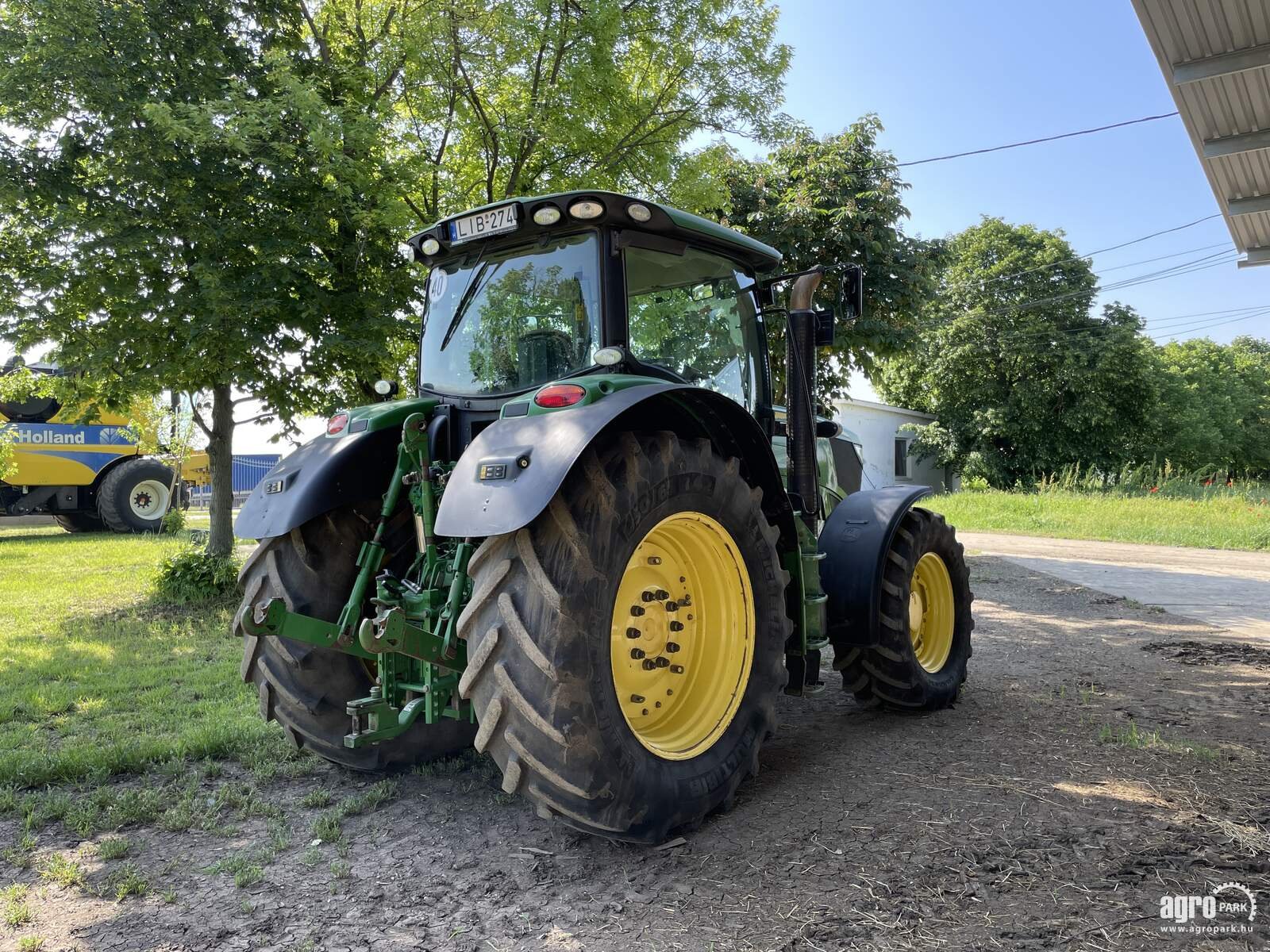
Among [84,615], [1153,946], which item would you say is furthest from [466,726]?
[84,615]

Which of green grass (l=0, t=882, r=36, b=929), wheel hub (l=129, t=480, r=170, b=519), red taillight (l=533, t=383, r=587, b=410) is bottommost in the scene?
green grass (l=0, t=882, r=36, b=929)

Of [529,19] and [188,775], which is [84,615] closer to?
[188,775]

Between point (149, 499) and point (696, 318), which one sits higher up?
point (696, 318)

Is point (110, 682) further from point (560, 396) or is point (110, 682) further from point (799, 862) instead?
point (799, 862)

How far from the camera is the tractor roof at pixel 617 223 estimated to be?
329 cm

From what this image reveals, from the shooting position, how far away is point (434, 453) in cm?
356

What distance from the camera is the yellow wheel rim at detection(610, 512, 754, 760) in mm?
3133

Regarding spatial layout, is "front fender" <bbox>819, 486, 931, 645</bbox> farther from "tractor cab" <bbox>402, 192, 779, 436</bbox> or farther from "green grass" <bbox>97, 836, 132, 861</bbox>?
"green grass" <bbox>97, 836, 132, 861</bbox>

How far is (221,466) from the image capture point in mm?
8805

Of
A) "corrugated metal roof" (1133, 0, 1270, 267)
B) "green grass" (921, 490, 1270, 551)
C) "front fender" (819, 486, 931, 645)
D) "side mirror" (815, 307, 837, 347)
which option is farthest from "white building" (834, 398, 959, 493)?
"side mirror" (815, 307, 837, 347)

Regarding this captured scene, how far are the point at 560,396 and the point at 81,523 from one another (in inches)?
632

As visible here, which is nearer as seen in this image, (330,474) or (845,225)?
(330,474)

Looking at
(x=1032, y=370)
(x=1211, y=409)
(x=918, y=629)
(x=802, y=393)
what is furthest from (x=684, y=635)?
(x=1211, y=409)
